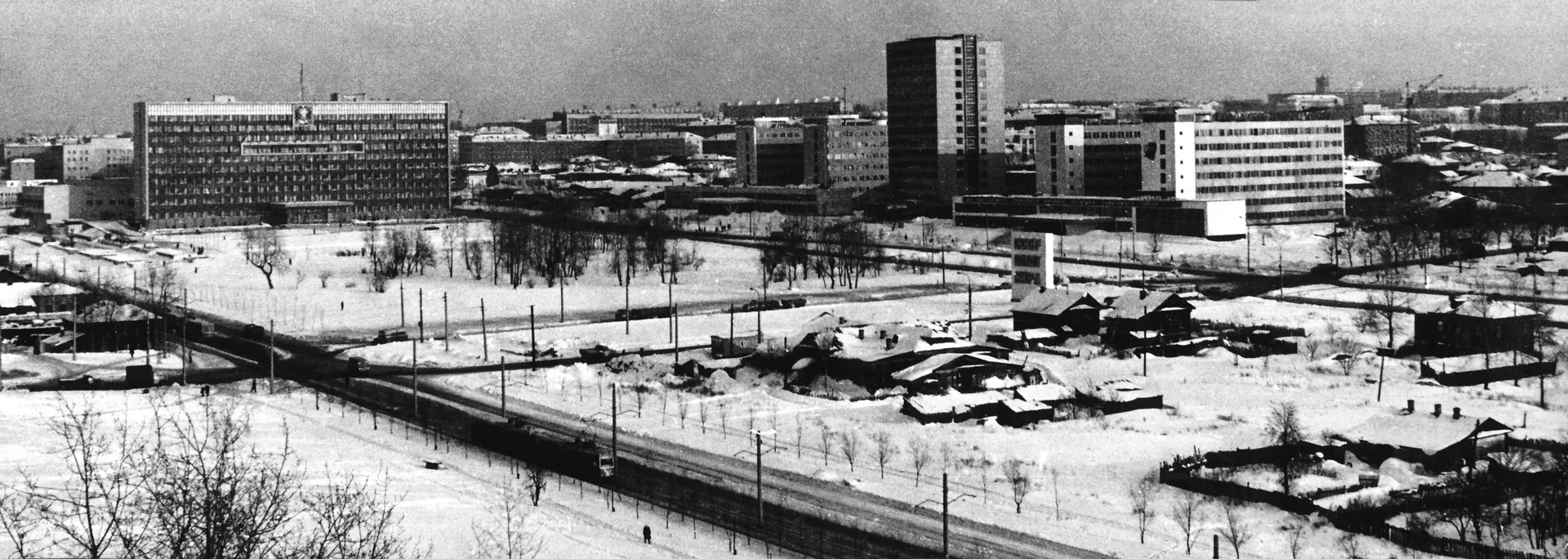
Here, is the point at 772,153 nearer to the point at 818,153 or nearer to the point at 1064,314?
the point at 818,153

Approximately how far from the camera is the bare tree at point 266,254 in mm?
63656

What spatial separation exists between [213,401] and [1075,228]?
4945 centimetres

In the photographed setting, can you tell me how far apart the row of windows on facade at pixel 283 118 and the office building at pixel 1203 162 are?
4214cm

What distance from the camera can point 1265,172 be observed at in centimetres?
8238

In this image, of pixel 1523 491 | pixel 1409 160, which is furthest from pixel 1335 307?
pixel 1409 160

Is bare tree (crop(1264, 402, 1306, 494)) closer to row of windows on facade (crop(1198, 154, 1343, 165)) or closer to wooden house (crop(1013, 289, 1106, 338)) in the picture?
wooden house (crop(1013, 289, 1106, 338))

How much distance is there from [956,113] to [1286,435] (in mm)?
71754

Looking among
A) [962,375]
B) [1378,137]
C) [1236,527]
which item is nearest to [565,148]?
[1378,137]

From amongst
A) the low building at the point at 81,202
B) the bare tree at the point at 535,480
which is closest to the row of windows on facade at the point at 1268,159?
the bare tree at the point at 535,480

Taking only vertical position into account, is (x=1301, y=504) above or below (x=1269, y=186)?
below

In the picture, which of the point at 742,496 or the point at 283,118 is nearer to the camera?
the point at 742,496

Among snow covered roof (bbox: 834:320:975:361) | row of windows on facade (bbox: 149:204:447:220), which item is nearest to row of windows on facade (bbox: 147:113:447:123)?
row of windows on facade (bbox: 149:204:447:220)

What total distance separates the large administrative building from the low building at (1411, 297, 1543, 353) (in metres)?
74.9

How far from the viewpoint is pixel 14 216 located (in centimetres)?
10788
